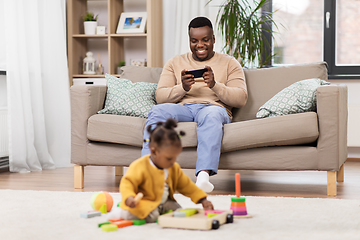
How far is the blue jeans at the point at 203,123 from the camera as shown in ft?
7.33

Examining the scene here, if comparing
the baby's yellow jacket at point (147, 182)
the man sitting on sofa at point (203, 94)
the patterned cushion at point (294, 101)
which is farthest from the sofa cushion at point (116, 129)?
the baby's yellow jacket at point (147, 182)

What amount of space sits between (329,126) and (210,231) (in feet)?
3.66

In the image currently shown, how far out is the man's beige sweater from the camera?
8.42 feet

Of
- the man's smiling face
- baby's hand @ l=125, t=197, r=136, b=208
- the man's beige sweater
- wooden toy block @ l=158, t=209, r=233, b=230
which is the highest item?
the man's smiling face

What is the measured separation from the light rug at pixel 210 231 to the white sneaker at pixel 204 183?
65 millimetres

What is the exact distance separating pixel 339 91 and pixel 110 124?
1.25 metres

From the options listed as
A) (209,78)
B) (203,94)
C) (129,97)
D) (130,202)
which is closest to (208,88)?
(203,94)

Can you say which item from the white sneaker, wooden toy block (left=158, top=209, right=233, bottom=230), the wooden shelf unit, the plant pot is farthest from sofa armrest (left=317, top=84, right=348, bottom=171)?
the plant pot

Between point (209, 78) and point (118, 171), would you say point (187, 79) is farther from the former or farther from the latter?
point (118, 171)

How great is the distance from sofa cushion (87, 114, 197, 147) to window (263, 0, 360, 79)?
7.03 feet

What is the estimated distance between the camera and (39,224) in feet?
5.39

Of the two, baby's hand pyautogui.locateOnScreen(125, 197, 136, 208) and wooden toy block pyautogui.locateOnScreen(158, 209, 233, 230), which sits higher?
baby's hand pyautogui.locateOnScreen(125, 197, 136, 208)

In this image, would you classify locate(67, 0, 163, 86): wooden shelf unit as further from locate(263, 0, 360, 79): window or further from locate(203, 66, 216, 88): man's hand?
locate(203, 66, 216, 88): man's hand

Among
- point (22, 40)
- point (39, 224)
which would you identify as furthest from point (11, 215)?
point (22, 40)
